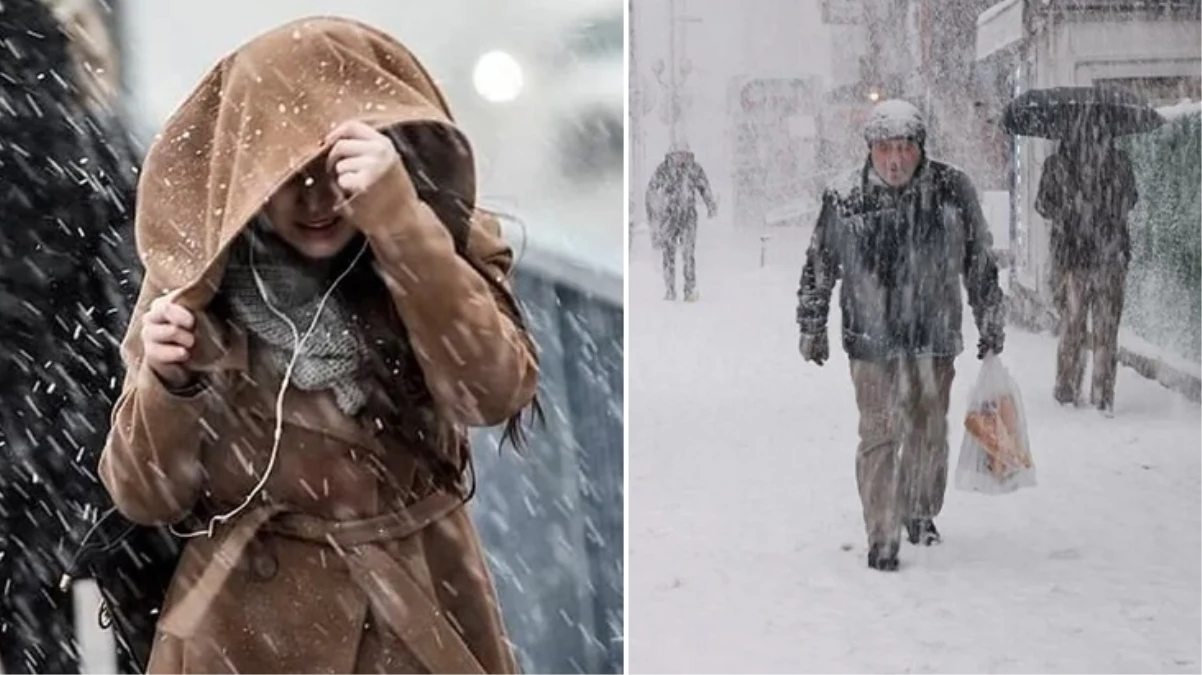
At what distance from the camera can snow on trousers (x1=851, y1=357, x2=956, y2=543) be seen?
2.53 meters

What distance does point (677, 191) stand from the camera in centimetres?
249

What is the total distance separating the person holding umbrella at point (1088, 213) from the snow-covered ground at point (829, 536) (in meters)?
0.05

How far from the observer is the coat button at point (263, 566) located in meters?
1.87

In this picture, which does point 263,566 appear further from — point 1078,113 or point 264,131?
point 1078,113

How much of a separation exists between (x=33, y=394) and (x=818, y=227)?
4.36ft

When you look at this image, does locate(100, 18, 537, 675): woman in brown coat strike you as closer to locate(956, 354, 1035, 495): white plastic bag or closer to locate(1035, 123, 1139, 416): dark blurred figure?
locate(956, 354, 1035, 495): white plastic bag

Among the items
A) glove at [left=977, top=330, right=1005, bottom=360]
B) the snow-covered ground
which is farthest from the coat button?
glove at [left=977, top=330, right=1005, bottom=360]

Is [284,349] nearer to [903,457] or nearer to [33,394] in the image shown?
[33,394]

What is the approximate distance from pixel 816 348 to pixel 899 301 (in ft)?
0.55

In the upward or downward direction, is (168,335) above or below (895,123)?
below

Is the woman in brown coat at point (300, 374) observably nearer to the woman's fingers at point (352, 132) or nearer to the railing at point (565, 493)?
the woman's fingers at point (352, 132)

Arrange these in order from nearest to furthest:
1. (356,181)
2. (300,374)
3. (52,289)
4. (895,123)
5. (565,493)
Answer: (356,181) → (300,374) → (52,289) → (565,493) → (895,123)

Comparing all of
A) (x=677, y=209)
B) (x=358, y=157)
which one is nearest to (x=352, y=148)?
(x=358, y=157)

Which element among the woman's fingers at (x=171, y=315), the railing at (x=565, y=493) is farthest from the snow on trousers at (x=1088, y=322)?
the woman's fingers at (x=171, y=315)
